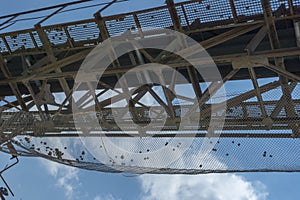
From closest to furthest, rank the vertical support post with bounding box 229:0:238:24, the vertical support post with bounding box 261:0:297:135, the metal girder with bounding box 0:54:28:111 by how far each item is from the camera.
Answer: the vertical support post with bounding box 261:0:297:135
the vertical support post with bounding box 229:0:238:24
the metal girder with bounding box 0:54:28:111

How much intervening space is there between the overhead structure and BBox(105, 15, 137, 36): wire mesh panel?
0.08 ft

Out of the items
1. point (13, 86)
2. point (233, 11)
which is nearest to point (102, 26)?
point (233, 11)

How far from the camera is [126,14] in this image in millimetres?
9906

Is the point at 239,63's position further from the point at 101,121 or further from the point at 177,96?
the point at 101,121

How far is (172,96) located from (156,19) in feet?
6.79

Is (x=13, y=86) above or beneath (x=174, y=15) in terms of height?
beneath

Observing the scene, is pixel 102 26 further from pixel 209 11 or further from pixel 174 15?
pixel 209 11

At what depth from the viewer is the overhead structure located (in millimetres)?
9383

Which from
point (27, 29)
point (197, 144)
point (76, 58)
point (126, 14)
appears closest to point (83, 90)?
point (76, 58)

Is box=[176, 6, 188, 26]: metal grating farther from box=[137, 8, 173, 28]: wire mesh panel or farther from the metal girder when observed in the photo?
the metal girder

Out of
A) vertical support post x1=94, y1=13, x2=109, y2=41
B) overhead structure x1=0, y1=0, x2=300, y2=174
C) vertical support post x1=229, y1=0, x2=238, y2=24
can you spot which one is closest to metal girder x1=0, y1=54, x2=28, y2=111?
overhead structure x1=0, y1=0, x2=300, y2=174

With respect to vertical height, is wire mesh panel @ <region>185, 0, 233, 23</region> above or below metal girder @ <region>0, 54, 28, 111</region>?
above

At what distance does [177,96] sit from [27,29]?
421cm

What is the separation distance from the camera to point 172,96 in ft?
Result: 35.7
